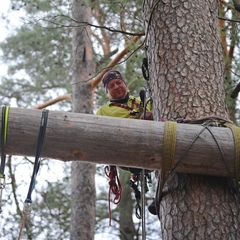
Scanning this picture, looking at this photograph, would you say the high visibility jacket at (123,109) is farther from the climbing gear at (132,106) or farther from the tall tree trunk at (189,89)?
the tall tree trunk at (189,89)

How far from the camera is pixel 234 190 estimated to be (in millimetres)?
2215

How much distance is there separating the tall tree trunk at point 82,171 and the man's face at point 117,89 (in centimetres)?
226

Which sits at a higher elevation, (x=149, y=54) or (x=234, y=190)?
(x=149, y=54)

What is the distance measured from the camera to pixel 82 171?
21.8 ft

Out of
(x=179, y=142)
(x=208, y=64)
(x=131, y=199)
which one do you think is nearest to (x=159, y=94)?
(x=208, y=64)

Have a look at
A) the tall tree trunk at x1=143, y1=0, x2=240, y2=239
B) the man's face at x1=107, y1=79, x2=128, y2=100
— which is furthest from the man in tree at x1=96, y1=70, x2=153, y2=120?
the tall tree trunk at x1=143, y1=0, x2=240, y2=239

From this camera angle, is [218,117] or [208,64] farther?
[208,64]

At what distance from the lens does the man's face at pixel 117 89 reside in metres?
3.54

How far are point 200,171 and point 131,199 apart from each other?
7.80m

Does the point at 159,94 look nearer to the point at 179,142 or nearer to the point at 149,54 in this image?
the point at 149,54

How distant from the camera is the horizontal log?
81.3 inches

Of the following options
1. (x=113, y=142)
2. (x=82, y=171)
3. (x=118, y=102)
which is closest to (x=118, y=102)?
(x=118, y=102)

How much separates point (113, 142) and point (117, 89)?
150 centimetres

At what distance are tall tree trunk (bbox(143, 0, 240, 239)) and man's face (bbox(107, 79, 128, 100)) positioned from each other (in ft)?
2.35
